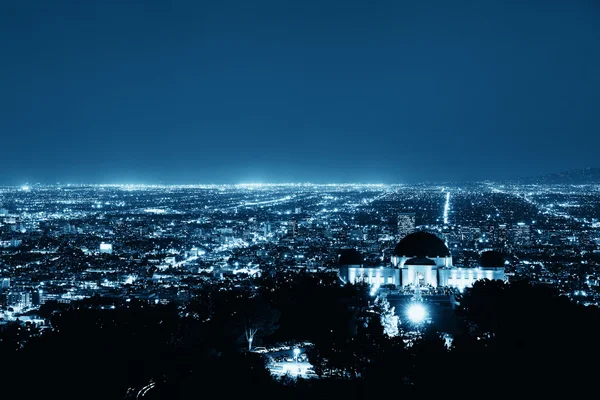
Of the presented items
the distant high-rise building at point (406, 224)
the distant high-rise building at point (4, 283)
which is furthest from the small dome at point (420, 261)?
the distant high-rise building at point (406, 224)

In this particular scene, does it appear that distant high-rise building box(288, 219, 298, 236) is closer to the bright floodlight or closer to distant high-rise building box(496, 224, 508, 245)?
distant high-rise building box(496, 224, 508, 245)

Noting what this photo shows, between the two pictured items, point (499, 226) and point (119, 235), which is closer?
point (119, 235)

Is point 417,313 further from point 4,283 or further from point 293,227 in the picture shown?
point 293,227

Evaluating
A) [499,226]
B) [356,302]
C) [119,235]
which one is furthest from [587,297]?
[119,235]

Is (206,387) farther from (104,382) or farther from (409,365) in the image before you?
(409,365)

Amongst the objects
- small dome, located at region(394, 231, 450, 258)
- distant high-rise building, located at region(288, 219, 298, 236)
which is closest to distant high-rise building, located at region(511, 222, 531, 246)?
distant high-rise building, located at region(288, 219, 298, 236)

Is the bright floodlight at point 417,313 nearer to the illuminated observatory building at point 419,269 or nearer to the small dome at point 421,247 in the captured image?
the illuminated observatory building at point 419,269

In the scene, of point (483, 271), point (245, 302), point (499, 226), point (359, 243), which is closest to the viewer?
point (245, 302)
